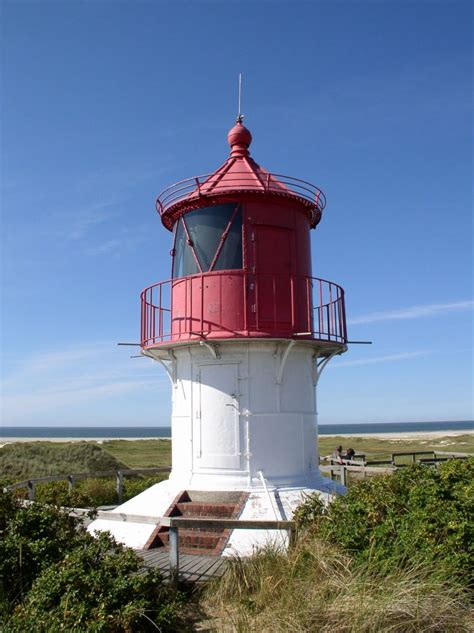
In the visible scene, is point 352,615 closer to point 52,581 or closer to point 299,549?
point 299,549

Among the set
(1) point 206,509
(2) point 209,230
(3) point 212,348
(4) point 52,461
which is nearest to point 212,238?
(2) point 209,230

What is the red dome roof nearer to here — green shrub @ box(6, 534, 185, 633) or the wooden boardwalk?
the wooden boardwalk

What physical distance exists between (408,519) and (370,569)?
118 cm

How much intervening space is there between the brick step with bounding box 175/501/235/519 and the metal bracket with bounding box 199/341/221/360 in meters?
3.08

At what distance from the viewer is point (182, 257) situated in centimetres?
1354

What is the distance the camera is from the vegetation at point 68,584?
22.4 feet

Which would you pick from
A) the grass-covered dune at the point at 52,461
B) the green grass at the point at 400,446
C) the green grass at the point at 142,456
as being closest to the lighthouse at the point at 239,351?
the grass-covered dune at the point at 52,461

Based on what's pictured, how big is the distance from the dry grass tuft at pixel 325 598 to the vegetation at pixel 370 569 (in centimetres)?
1

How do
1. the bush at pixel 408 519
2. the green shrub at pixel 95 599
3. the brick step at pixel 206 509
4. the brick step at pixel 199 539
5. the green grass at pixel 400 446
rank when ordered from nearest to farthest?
the green shrub at pixel 95 599
the bush at pixel 408 519
the brick step at pixel 199 539
the brick step at pixel 206 509
the green grass at pixel 400 446

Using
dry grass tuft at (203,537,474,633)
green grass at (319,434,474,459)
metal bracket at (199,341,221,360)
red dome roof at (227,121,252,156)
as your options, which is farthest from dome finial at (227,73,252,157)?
green grass at (319,434,474,459)

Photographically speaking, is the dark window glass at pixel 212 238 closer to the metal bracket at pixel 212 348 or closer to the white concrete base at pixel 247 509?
the metal bracket at pixel 212 348

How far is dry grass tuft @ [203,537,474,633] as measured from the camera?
6.43 metres

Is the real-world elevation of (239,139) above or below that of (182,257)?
above

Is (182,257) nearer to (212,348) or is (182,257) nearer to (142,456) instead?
(212,348)
